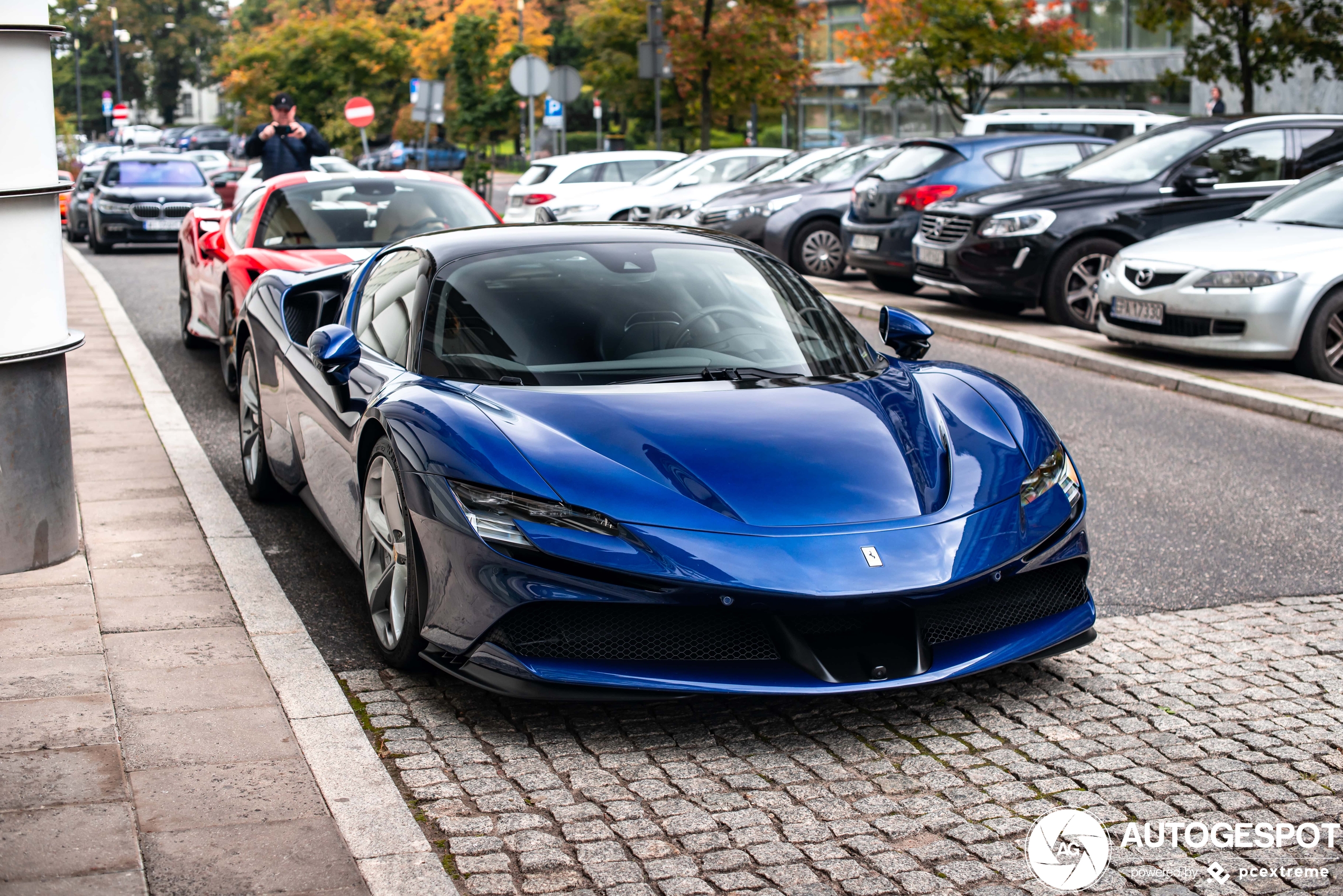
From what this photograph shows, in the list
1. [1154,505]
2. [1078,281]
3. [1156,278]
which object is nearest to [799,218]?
[1078,281]

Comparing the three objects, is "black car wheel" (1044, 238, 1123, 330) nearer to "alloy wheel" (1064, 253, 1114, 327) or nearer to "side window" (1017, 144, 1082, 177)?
"alloy wheel" (1064, 253, 1114, 327)

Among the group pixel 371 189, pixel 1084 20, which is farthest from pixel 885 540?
pixel 1084 20

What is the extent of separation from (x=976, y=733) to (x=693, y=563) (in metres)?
0.95

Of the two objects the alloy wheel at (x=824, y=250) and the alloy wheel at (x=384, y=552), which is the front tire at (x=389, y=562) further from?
the alloy wheel at (x=824, y=250)

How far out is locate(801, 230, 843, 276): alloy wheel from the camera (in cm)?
1750

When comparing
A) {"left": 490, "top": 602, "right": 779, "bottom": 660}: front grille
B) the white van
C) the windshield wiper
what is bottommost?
{"left": 490, "top": 602, "right": 779, "bottom": 660}: front grille

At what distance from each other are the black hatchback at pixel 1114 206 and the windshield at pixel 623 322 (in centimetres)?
799

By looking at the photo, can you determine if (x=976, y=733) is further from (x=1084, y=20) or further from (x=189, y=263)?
(x=1084, y=20)

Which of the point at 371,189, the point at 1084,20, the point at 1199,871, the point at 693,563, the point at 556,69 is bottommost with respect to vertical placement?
the point at 1199,871

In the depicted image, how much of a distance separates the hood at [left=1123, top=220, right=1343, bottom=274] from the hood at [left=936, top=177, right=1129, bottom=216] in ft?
6.34

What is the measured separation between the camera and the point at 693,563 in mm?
3846

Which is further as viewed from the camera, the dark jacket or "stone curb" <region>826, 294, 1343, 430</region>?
the dark jacket

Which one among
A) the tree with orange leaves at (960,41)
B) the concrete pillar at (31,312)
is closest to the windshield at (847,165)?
the tree with orange leaves at (960,41)

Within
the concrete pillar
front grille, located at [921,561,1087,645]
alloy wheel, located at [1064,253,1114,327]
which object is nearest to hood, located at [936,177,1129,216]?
alloy wheel, located at [1064,253,1114,327]
